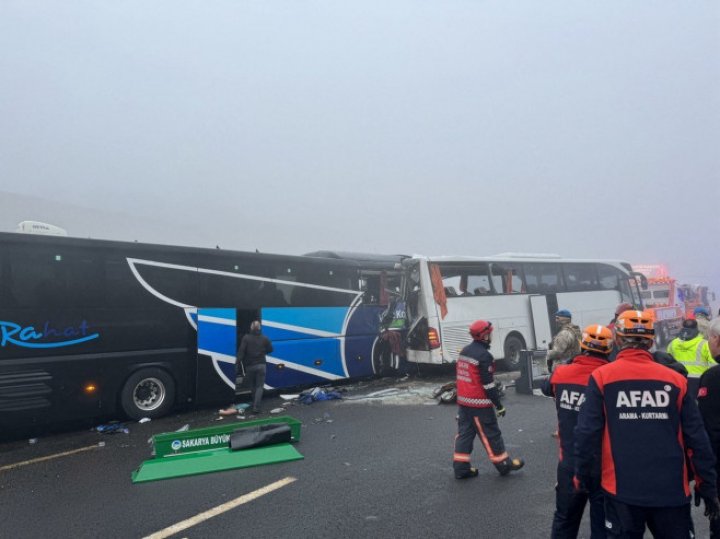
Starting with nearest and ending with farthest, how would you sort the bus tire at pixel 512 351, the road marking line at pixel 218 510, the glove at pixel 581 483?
1. the glove at pixel 581 483
2. the road marking line at pixel 218 510
3. the bus tire at pixel 512 351

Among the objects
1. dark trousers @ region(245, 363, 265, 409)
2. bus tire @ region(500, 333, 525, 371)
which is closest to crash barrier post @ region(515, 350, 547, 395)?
bus tire @ region(500, 333, 525, 371)

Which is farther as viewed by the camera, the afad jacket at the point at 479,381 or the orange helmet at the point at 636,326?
the afad jacket at the point at 479,381

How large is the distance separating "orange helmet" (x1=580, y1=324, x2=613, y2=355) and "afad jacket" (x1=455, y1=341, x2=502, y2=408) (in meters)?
1.77

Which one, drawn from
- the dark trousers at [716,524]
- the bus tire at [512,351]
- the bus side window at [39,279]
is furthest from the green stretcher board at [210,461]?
the bus tire at [512,351]

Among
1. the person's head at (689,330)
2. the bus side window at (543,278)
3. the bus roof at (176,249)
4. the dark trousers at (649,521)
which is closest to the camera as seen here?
the dark trousers at (649,521)

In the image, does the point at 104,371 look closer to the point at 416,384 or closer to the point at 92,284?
the point at 92,284

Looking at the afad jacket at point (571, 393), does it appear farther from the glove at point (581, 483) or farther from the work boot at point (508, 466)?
the work boot at point (508, 466)

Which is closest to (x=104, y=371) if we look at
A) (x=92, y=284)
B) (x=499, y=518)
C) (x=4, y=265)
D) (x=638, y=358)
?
(x=92, y=284)

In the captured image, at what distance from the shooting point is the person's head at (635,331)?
105 inches

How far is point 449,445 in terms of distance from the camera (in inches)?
259

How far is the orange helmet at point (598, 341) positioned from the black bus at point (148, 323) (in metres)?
7.52

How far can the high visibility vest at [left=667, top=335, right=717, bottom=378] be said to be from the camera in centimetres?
591

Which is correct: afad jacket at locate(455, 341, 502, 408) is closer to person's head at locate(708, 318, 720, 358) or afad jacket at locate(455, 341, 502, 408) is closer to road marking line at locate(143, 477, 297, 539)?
road marking line at locate(143, 477, 297, 539)

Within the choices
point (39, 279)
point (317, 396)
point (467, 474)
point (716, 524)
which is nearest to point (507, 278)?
point (317, 396)
